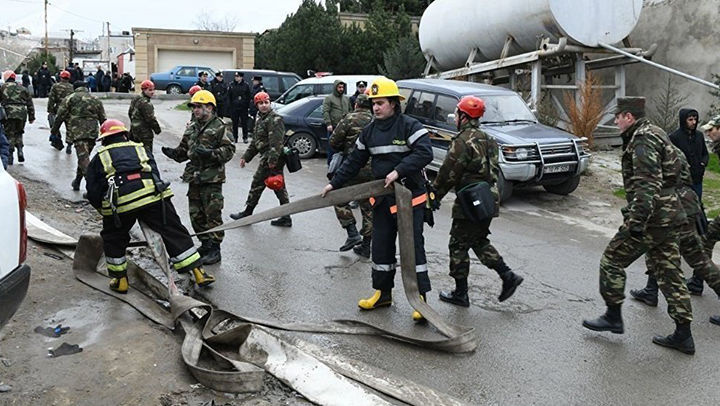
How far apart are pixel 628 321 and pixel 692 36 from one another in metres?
13.5

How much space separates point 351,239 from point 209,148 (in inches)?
77.9

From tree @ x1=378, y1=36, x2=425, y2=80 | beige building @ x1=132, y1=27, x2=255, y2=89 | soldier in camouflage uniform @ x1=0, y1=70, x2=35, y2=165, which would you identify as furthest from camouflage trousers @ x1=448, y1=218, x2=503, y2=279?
beige building @ x1=132, y1=27, x2=255, y2=89

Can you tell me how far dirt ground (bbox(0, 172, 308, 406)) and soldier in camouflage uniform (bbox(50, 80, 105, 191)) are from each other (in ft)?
16.5

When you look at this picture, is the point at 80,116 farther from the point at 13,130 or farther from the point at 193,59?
the point at 193,59

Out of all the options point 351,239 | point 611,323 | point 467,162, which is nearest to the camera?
point 611,323

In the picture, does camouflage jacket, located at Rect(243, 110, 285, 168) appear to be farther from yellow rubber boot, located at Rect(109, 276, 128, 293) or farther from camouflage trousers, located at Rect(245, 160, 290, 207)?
yellow rubber boot, located at Rect(109, 276, 128, 293)

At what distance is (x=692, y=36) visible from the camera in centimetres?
1730

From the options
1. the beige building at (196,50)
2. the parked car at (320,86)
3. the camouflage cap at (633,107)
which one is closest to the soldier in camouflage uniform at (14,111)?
the parked car at (320,86)

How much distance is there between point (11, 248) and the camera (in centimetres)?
403

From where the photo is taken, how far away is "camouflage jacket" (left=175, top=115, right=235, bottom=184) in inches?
291

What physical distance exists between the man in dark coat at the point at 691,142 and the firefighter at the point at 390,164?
146 inches

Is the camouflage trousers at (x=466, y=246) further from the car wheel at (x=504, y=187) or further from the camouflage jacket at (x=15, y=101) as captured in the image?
the camouflage jacket at (x=15, y=101)

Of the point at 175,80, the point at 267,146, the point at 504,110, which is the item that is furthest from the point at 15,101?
the point at 175,80

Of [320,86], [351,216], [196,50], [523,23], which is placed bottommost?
[351,216]
